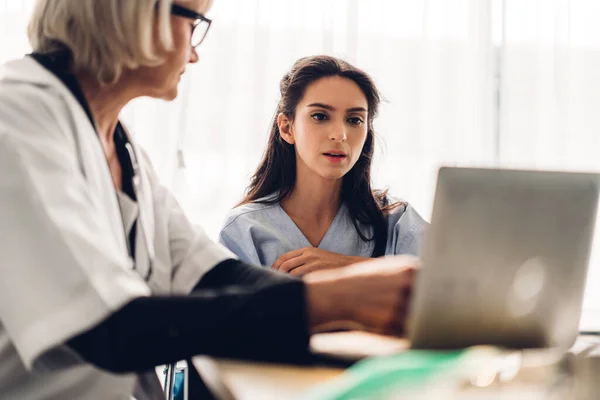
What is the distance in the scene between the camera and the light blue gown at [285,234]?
1.85 meters

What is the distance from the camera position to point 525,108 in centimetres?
293

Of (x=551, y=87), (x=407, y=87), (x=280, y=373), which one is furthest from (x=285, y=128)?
(x=551, y=87)

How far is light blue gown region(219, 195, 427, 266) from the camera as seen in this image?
1.85 m

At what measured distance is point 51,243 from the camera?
2.40 ft

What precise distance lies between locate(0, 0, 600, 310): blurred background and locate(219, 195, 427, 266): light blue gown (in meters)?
0.67

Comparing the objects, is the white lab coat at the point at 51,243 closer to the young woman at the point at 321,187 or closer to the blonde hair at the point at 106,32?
the blonde hair at the point at 106,32

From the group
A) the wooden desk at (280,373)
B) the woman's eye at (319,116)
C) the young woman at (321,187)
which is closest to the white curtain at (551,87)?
the young woman at (321,187)

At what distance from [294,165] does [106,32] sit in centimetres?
114

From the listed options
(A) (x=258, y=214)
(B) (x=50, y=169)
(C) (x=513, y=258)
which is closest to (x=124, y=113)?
(A) (x=258, y=214)

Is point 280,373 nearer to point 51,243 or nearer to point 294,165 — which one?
point 51,243

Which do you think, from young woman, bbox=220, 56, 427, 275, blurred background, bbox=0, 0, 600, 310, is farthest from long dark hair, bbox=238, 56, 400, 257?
blurred background, bbox=0, 0, 600, 310

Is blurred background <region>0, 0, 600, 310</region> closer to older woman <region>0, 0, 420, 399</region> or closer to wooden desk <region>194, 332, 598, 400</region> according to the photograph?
older woman <region>0, 0, 420, 399</region>

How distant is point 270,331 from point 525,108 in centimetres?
244

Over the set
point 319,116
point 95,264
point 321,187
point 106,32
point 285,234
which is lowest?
point 285,234
